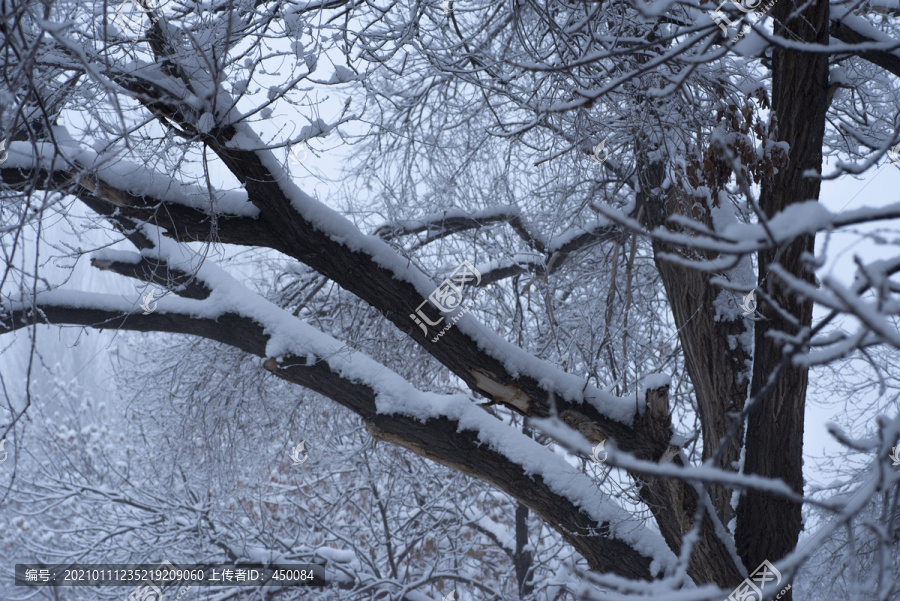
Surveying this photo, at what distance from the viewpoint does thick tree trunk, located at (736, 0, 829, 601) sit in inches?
105

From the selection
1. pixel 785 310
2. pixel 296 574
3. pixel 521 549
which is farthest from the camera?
pixel 521 549

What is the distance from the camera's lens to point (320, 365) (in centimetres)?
331
